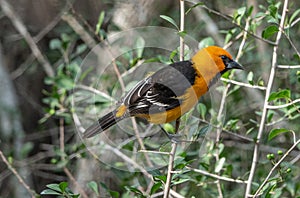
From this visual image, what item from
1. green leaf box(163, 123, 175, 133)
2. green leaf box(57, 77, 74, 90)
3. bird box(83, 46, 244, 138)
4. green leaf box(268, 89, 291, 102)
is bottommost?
green leaf box(163, 123, 175, 133)

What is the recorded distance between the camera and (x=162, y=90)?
257cm

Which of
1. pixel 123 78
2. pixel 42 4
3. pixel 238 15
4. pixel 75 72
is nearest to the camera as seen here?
pixel 238 15

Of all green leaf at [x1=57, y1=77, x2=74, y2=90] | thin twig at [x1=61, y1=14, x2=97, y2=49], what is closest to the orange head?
green leaf at [x1=57, y1=77, x2=74, y2=90]

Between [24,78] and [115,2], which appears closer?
[115,2]

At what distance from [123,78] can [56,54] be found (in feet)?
7.16

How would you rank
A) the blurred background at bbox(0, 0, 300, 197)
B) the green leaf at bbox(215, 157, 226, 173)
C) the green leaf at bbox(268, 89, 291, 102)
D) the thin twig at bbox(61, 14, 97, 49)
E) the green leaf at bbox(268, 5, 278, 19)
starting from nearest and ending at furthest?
the green leaf at bbox(268, 89, 291, 102), the green leaf at bbox(268, 5, 278, 19), the green leaf at bbox(215, 157, 226, 173), the blurred background at bbox(0, 0, 300, 197), the thin twig at bbox(61, 14, 97, 49)

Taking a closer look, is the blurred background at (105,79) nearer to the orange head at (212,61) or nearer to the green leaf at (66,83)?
Answer: the green leaf at (66,83)

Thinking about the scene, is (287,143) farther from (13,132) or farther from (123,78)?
(13,132)

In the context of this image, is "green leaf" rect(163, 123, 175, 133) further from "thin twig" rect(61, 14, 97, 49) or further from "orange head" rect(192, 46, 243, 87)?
"thin twig" rect(61, 14, 97, 49)

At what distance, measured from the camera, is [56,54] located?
220 inches

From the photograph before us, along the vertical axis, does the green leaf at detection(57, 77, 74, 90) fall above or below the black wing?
below

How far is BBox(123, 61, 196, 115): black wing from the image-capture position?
2531 millimetres

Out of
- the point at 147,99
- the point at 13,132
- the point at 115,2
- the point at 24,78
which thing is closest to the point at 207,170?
the point at 147,99

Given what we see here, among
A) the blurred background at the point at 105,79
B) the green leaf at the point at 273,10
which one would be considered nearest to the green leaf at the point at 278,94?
the green leaf at the point at 273,10
